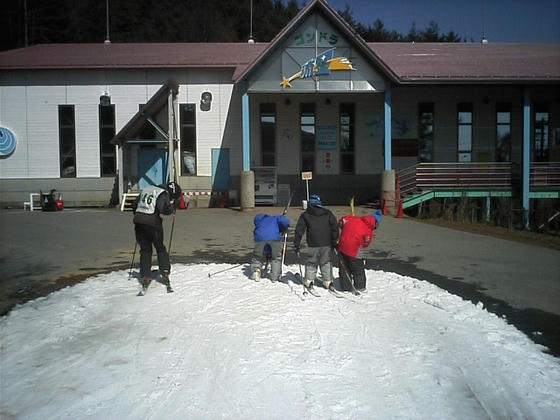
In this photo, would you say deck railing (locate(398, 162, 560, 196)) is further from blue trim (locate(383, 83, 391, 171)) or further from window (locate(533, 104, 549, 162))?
window (locate(533, 104, 549, 162))

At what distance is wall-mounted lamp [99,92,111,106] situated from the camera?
2333 centimetres

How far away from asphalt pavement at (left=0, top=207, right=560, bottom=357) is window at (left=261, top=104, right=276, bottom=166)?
18.2 feet

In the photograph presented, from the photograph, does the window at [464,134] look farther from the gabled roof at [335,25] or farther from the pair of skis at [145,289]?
the pair of skis at [145,289]

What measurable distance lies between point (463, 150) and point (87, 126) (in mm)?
17849

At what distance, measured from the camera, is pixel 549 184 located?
2059 centimetres

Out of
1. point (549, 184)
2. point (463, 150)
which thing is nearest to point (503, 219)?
point (549, 184)

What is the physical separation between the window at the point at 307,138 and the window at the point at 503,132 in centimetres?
881

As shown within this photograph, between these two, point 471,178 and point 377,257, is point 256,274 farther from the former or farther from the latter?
point 471,178

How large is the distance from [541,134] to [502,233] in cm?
1049

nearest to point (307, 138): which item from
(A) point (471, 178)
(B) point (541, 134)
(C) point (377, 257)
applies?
(A) point (471, 178)

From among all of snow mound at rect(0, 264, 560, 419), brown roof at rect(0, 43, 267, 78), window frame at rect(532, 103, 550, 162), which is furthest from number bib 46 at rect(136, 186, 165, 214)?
window frame at rect(532, 103, 550, 162)

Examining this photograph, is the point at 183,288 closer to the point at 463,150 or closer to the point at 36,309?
the point at 36,309

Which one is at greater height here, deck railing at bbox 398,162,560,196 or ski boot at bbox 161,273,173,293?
deck railing at bbox 398,162,560,196

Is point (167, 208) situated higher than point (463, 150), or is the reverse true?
point (463, 150)
